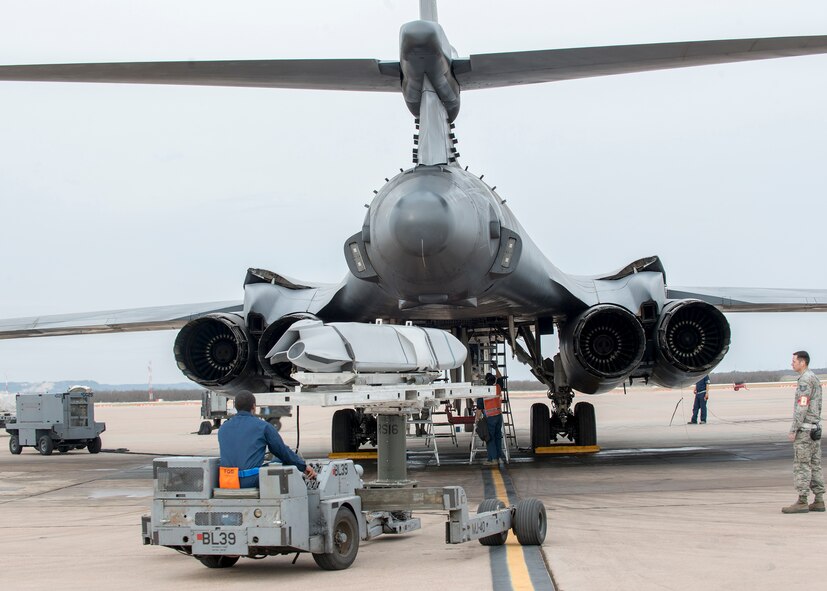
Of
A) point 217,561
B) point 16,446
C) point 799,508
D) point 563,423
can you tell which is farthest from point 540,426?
point 16,446

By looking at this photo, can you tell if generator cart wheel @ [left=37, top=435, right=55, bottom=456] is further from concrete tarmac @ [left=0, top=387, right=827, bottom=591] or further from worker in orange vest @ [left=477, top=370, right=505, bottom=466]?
worker in orange vest @ [left=477, top=370, right=505, bottom=466]

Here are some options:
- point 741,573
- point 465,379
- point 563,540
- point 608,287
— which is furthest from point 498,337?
point 741,573

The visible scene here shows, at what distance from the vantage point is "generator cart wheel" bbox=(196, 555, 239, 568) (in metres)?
6.94

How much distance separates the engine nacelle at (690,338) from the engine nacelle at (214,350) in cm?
584

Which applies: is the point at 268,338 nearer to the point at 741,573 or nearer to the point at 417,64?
the point at 417,64

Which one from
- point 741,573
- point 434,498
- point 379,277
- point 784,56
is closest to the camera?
point 741,573

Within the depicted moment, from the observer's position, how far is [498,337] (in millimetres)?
17812

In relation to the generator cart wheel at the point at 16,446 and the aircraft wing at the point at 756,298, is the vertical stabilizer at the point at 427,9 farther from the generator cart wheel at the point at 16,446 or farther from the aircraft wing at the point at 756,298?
the generator cart wheel at the point at 16,446

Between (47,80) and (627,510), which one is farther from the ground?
(47,80)

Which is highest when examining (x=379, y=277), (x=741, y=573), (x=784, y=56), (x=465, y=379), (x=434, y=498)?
(x=784, y=56)

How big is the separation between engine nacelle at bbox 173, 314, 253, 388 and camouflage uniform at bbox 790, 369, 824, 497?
794 cm

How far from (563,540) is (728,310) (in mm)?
10613

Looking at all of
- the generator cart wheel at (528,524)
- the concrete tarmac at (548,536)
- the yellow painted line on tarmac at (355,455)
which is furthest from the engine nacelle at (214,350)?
the generator cart wheel at (528,524)

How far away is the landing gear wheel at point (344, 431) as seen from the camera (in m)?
16.8
